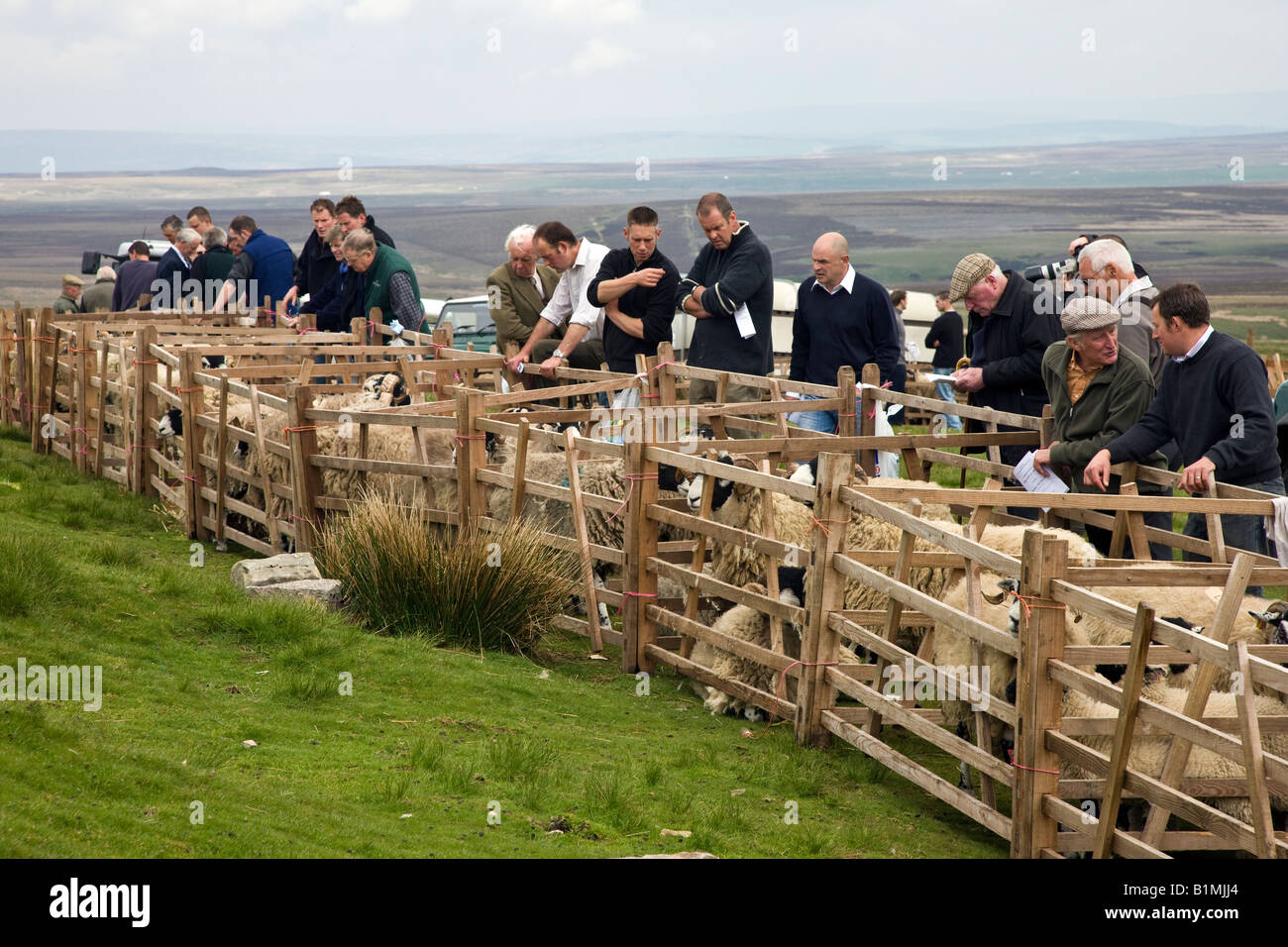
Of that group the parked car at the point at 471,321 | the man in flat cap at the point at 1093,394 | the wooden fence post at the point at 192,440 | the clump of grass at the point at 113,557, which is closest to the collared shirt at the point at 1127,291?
the man in flat cap at the point at 1093,394

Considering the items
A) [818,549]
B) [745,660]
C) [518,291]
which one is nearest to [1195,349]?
[818,549]

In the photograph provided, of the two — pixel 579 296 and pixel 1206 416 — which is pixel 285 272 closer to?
pixel 579 296

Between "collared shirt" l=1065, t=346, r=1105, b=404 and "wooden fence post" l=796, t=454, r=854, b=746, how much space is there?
67.5 inches

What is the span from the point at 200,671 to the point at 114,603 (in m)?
0.98

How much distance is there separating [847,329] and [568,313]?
2643mm

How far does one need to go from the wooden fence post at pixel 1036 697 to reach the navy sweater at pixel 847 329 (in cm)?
504

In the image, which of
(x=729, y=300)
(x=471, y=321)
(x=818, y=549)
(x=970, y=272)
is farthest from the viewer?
(x=471, y=321)

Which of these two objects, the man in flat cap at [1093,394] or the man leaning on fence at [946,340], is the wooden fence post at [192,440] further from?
the man leaning on fence at [946,340]

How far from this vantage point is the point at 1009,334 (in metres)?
9.02

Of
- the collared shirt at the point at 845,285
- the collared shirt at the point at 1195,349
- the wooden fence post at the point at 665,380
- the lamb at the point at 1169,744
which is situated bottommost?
the lamb at the point at 1169,744

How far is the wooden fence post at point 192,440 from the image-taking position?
11.7 m

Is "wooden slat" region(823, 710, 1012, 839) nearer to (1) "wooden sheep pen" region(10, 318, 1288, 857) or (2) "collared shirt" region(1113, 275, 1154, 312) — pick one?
(1) "wooden sheep pen" region(10, 318, 1288, 857)

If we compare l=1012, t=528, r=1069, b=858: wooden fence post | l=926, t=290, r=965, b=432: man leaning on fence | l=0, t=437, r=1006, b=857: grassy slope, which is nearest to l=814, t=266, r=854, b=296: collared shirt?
l=0, t=437, r=1006, b=857: grassy slope
